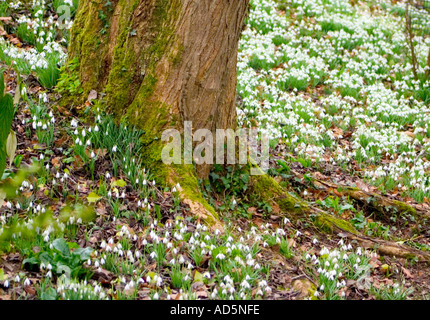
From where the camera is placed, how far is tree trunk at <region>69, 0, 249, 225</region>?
14.2 ft

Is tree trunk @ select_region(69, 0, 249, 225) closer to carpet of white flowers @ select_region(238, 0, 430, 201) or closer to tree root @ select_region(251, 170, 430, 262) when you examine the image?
tree root @ select_region(251, 170, 430, 262)

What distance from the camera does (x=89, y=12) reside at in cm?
511

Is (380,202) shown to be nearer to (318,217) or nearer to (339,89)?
(318,217)

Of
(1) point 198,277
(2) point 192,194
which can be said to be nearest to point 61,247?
(1) point 198,277

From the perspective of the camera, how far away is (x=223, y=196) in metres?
4.81

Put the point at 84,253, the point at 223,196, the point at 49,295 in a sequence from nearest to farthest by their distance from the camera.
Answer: the point at 49,295
the point at 84,253
the point at 223,196

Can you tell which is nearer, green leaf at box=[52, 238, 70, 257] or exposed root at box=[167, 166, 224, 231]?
green leaf at box=[52, 238, 70, 257]

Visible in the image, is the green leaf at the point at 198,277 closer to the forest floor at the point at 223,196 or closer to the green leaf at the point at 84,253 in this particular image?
the forest floor at the point at 223,196

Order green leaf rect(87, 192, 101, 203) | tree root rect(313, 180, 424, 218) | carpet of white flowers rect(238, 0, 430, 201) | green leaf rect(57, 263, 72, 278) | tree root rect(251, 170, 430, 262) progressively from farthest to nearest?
1. carpet of white flowers rect(238, 0, 430, 201)
2. tree root rect(313, 180, 424, 218)
3. tree root rect(251, 170, 430, 262)
4. green leaf rect(87, 192, 101, 203)
5. green leaf rect(57, 263, 72, 278)

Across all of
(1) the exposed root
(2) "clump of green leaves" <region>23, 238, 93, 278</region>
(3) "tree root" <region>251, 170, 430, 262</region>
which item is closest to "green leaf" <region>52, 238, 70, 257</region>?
(2) "clump of green leaves" <region>23, 238, 93, 278</region>

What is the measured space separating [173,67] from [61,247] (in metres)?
1.93

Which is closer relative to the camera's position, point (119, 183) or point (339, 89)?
point (119, 183)

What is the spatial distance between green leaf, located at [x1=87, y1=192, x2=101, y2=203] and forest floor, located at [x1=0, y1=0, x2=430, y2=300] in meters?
0.05

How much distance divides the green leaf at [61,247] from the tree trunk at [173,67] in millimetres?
1294
